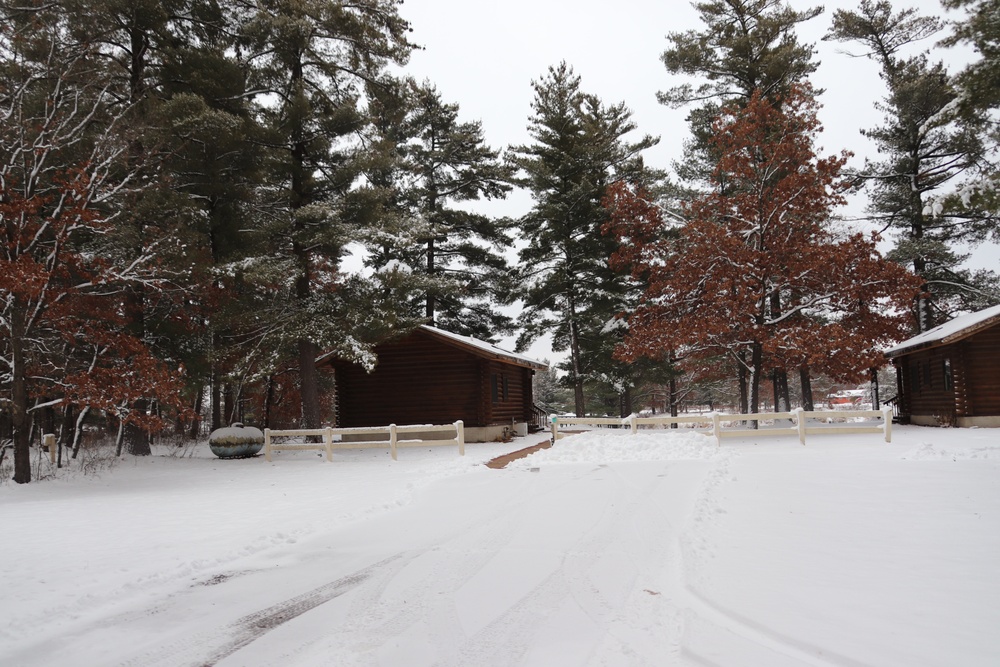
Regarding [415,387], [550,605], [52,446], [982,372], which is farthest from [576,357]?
[550,605]

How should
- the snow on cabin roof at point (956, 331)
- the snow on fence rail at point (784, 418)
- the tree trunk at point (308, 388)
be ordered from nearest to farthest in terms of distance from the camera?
the snow on fence rail at point (784, 418) < the snow on cabin roof at point (956, 331) < the tree trunk at point (308, 388)

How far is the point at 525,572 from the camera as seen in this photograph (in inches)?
231

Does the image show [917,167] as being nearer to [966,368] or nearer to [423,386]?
[966,368]

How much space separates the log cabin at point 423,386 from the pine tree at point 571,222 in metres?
8.85

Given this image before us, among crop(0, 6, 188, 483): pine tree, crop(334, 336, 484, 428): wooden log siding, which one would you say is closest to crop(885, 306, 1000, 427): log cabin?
crop(334, 336, 484, 428): wooden log siding

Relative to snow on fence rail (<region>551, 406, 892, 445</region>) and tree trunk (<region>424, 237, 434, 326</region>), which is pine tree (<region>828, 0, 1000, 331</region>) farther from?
tree trunk (<region>424, 237, 434, 326</region>)

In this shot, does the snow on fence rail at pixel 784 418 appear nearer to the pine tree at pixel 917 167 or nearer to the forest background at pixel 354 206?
the forest background at pixel 354 206

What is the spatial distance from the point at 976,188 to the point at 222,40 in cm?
1940

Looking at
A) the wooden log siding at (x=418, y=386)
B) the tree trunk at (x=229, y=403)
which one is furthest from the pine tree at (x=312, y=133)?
the tree trunk at (x=229, y=403)

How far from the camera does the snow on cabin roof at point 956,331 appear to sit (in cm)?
1867

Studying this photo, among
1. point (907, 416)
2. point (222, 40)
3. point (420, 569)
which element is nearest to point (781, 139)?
point (907, 416)

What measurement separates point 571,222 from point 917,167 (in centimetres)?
1566

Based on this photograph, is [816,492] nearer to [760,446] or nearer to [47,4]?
[760,446]

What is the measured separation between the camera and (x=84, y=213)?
1205cm
